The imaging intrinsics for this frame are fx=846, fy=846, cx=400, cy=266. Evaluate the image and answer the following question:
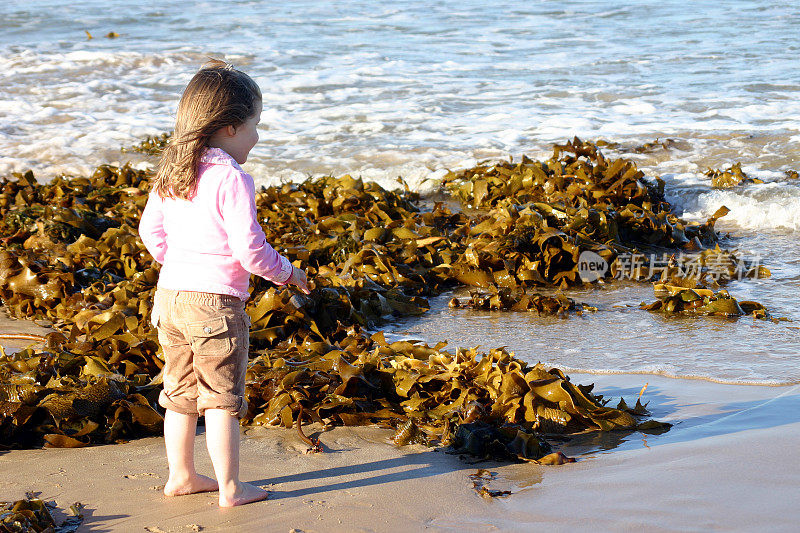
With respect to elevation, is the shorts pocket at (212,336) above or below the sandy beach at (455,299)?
above

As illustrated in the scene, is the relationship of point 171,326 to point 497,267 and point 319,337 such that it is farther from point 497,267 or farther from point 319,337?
point 497,267

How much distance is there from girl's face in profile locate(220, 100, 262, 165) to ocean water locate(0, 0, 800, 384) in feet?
5.94

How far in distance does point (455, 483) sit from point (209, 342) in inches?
31.8

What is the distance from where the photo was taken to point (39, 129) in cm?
930

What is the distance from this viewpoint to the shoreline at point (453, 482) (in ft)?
7.15

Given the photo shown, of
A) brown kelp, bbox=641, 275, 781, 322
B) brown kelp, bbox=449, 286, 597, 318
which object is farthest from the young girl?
brown kelp, bbox=641, 275, 781, 322

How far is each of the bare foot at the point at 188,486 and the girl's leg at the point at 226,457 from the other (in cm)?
12

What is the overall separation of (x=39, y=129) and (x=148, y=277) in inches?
222

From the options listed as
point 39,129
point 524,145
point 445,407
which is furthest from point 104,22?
point 445,407

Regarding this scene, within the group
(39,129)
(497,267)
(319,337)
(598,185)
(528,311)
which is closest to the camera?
(319,337)

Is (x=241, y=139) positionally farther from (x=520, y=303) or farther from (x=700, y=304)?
(x=700, y=304)

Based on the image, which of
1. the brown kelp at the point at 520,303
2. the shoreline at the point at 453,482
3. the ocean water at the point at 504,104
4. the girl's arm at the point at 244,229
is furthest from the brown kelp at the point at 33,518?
the brown kelp at the point at 520,303

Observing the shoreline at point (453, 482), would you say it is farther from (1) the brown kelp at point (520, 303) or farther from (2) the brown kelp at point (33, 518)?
(1) the brown kelp at point (520, 303)

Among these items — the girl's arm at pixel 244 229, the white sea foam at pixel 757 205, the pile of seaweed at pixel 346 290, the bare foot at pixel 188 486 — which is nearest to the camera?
the girl's arm at pixel 244 229
